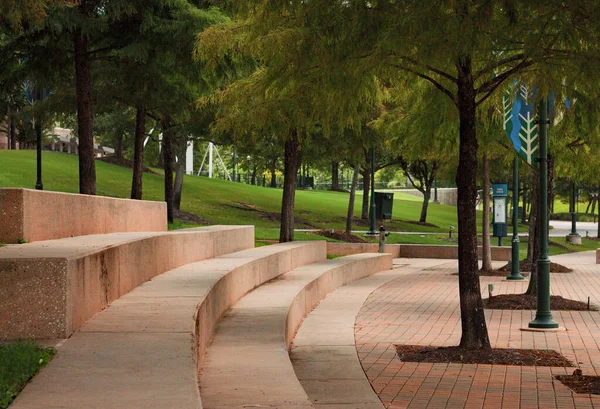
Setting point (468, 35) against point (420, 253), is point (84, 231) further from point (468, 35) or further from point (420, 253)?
point (420, 253)

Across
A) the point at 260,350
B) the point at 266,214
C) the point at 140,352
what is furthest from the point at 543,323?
the point at 266,214

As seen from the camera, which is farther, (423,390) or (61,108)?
(61,108)

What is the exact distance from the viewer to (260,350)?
9.56m

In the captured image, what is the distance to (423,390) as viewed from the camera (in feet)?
32.3

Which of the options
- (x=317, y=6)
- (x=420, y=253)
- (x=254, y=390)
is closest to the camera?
(x=254, y=390)

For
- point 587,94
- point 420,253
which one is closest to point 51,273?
point 587,94

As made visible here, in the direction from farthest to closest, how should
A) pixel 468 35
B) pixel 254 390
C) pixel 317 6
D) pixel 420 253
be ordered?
pixel 420 253 → pixel 317 6 → pixel 468 35 → pixel 254 390

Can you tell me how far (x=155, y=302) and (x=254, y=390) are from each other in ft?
8.86

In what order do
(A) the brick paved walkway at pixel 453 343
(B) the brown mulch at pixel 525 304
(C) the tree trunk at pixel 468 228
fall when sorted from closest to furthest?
(A) the brick paved walkway at pixel 453 343 < (C) the tree trunk at pixel 468 228 < (B) the brown mulch at pixel 525 304

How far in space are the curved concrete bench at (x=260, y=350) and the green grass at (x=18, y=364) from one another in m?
1.22

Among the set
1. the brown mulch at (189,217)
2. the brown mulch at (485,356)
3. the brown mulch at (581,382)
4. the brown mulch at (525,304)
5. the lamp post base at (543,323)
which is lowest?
the brown mulch at (525,304)

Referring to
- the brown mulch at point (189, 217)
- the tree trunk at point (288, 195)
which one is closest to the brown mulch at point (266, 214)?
the brown mulch at point (189, 217)

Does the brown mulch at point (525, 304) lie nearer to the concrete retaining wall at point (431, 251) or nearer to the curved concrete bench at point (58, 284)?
→ the curved concrete bench at point (58, 284)

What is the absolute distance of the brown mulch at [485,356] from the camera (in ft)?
38.6
